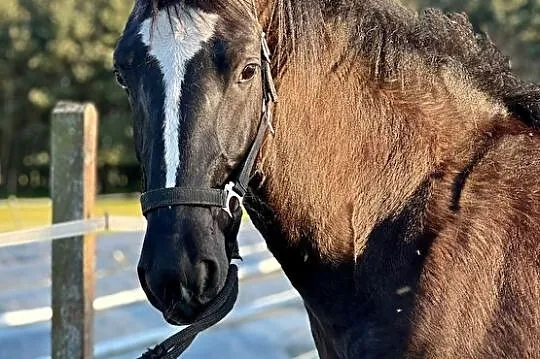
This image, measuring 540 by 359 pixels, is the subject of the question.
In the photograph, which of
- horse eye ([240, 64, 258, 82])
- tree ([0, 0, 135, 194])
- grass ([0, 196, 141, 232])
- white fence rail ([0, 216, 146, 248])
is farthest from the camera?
tree ([0, 0, 135, 194])

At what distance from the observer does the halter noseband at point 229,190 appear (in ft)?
7.38

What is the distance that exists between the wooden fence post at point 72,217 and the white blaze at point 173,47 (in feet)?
5.64

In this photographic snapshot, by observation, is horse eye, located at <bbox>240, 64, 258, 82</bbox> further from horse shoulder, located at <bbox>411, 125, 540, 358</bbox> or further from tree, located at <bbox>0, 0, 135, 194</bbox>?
tree, located at <bbox>0, 0, 135, 194</bbox>

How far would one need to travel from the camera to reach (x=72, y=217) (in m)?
4.08

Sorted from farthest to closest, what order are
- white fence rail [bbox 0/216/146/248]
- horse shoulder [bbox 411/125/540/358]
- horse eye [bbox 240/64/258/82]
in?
white fence rail [bbox 0/216/146/248]
horse shoulder [bbox 411/125/540/358]
horse eye [bbox 240/64/258/82]

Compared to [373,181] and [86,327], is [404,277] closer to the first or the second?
[373,181]

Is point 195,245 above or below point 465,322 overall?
above

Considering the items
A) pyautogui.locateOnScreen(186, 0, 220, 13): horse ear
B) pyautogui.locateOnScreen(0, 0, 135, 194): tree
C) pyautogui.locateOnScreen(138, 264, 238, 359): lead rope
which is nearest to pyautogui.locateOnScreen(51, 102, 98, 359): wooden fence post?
pyautogui.locateOnScreen(138, 264, 238, 359): lead rope

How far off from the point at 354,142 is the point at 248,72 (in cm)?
49

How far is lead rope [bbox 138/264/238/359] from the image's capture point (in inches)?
93.5

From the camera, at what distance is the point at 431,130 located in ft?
9.18

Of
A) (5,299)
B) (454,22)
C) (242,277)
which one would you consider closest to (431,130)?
(454,22)

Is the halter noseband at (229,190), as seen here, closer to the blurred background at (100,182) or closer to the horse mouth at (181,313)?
the horse mouth at (181,313)

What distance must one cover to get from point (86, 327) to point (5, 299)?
134 inches
